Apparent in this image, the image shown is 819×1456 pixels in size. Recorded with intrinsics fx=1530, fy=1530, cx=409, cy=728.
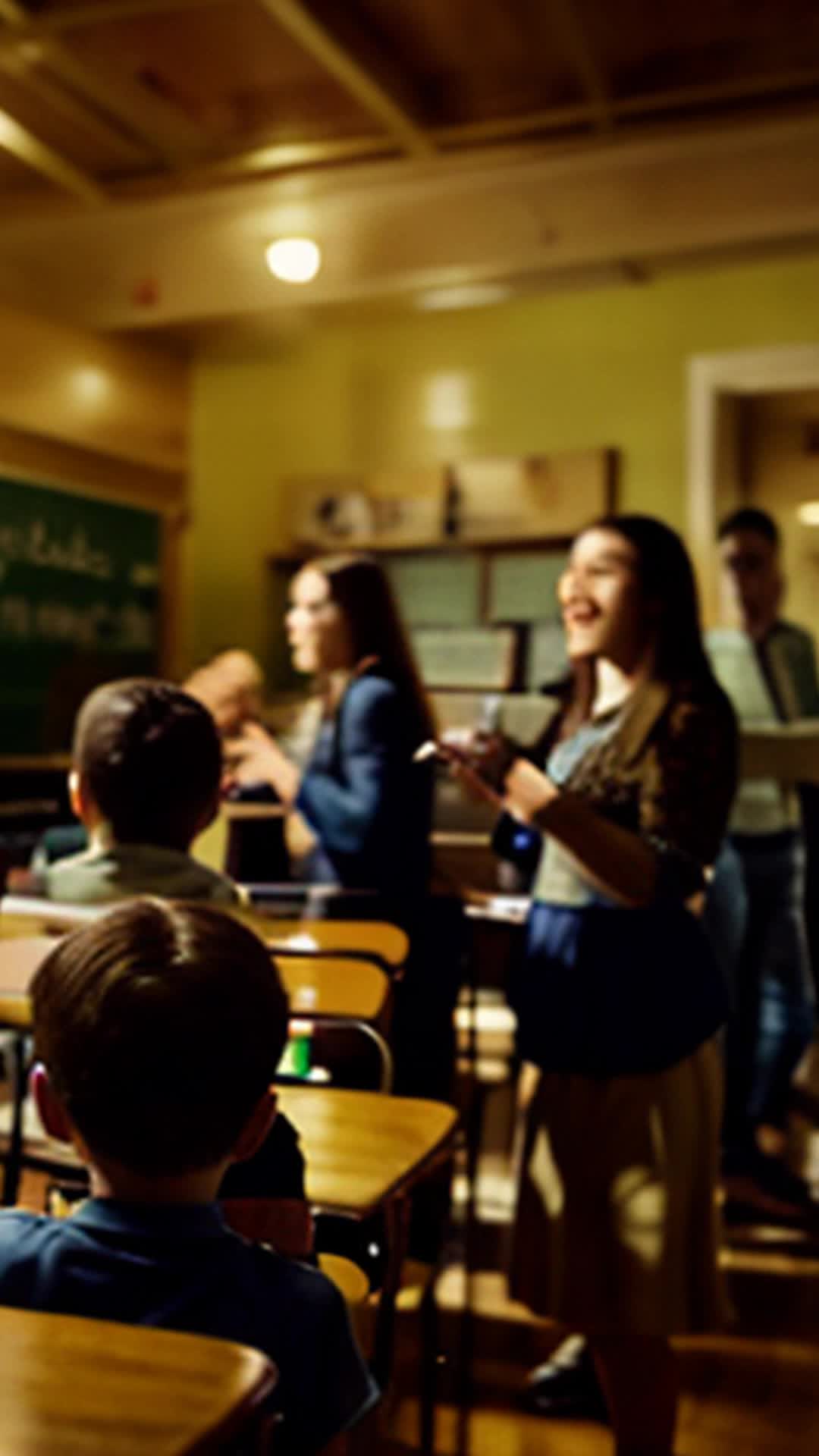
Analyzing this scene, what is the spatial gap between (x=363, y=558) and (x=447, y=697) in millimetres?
1804

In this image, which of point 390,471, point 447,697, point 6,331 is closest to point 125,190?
point 6,331

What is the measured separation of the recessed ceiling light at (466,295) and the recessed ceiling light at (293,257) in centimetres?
42

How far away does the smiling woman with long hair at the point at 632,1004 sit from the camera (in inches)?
73.2

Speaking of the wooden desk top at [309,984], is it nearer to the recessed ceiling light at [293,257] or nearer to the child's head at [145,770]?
the child's head at [145,770]

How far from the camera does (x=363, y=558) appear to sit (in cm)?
278

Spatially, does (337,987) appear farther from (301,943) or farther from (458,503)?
(458,503)

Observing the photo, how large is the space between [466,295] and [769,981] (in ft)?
8.04

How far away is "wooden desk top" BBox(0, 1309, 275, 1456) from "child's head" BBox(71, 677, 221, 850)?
107 centimetres

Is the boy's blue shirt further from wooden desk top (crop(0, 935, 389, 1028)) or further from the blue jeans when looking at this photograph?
the blue jeans

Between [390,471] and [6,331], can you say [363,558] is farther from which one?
[390,471]

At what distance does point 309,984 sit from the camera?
169cm

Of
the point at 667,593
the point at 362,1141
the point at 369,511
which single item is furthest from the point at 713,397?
the point at 362,1141

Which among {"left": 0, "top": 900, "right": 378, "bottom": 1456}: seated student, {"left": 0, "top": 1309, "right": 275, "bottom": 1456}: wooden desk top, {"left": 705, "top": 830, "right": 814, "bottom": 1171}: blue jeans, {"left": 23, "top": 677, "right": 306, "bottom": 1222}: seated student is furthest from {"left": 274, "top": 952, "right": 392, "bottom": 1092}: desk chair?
{"left": 705, "top": 830, "right": 814, "bottom": 1171}: blue jeans

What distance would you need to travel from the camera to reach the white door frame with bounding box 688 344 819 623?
500 cm
